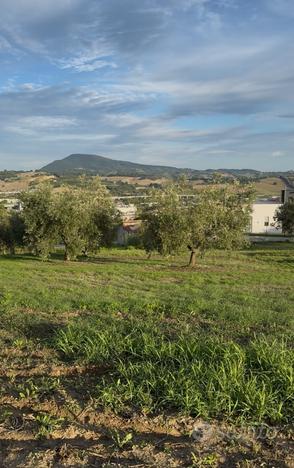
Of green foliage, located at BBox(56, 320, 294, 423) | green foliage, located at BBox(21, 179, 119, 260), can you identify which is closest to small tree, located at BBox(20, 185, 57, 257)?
green foliage, located at BBox(21, 179, 119, 260)

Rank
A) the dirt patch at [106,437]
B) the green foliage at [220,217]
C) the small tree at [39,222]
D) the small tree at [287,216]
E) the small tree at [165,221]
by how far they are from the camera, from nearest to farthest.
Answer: the dirt patch at [106,437] < the small tree at [165,221] < the green foliage at [220,217] < the small tree at [39,222] < the small tree at [287,216]

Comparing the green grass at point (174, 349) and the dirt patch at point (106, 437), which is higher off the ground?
the green grass at point (174, 349)

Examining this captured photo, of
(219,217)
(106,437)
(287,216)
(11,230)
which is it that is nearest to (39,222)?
(11,230)

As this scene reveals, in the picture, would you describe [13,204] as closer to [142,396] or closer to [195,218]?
[195,218]

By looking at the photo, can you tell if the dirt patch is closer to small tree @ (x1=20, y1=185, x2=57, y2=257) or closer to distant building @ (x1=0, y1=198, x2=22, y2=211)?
small tree @ (x1=20, y1=185, x2=57, y2=257)

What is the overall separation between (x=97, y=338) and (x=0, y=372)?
1394mm

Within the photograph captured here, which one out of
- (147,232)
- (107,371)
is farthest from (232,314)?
(147,232)

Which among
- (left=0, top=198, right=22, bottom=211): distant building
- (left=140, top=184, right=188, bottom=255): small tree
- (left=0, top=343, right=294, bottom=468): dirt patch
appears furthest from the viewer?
(left=0, top=198, right=22, bottom=211): distant building

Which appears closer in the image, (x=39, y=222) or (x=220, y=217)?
(x=220, y=217)

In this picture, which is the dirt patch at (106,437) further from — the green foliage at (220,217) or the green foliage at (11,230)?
the green foliage at (11,230)

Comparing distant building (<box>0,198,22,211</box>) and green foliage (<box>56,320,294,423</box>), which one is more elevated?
distant building (<box>0,198,22,211</box>)

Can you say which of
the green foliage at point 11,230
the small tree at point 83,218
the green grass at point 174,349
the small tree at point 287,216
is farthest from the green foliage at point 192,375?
the small tree at point 287,216

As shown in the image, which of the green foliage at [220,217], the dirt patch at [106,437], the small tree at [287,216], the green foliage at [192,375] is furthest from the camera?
the small tree at [287,216]

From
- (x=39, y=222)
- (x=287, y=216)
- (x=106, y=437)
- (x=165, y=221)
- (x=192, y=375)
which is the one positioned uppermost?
(x=287, y=216)
